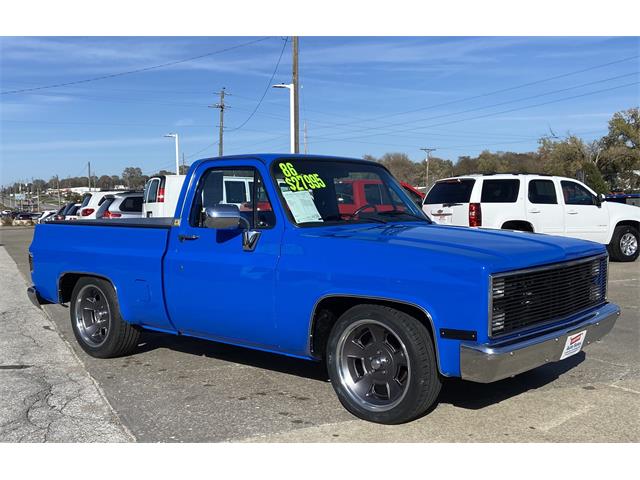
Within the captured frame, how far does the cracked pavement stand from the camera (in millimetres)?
4266

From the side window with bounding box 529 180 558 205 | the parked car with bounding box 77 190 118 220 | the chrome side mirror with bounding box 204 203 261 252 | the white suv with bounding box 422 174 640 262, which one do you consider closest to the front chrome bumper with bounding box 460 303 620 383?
the chrome side mirror with bounding box 204 203 261 252

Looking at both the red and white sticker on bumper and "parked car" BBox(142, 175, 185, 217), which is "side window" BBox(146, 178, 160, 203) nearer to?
"parked car" BBox(142, 175, 185, 217)

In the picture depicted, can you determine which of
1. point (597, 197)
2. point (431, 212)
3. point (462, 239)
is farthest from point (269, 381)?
point (597, 197)

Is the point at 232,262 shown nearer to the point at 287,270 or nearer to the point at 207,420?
the point at 287,270

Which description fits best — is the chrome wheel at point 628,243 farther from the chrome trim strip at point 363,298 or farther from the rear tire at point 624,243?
the chrome trim strip at point 363,298

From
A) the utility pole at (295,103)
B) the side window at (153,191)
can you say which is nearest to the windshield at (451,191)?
the side window at (153,191)

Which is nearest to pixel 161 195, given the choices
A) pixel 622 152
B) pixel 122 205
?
pixel 122 205

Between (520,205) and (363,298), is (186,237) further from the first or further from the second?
(520,205)

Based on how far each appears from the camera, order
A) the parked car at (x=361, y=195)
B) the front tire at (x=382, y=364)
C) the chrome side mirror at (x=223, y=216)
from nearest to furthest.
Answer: the front tire at (x=382, y=364), the chrome side mirror at (x=223, y=216), the parked car at (x=361, y=195)

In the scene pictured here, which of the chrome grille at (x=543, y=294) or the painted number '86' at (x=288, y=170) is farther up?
the painted number '86' at (x=288, y=170)

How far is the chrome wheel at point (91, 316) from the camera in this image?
20.9ft

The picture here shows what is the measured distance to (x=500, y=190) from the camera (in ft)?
43.0

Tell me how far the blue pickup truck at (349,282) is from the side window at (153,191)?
10863 mm

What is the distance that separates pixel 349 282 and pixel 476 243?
2.92 ft
